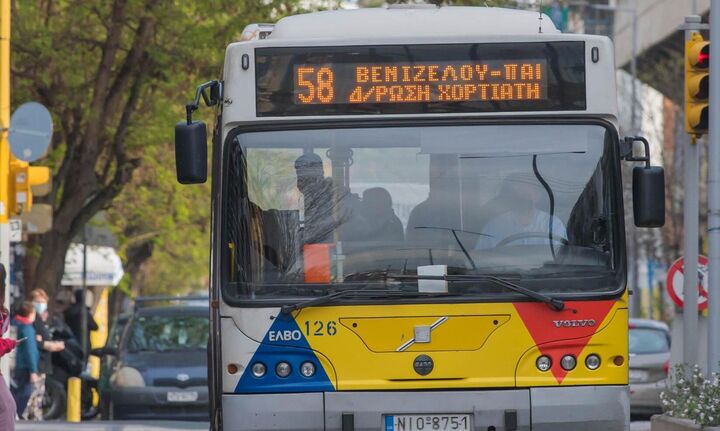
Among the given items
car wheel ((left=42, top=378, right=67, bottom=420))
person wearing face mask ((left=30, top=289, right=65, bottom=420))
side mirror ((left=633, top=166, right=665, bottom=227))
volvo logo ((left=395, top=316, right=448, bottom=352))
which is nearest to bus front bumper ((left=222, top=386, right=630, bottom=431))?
volvo logo ((left=395, top=316, right=448, bottom=352))

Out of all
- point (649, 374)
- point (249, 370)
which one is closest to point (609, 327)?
point (249, 370)

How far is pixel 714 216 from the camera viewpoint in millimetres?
12469

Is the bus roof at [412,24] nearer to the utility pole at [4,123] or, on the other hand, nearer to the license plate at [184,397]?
the utility pole at [4,123]

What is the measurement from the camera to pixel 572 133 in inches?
351

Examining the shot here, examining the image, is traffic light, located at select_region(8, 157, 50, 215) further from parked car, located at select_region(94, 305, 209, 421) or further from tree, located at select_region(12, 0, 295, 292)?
tree, located at select_region(12, 0, 295, 292)

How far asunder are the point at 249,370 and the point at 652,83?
31565 millimetres

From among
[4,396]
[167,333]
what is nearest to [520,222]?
[4,396]

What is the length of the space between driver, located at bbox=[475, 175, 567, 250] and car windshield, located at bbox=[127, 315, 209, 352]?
33.5 ft

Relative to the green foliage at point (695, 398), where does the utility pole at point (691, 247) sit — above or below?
above

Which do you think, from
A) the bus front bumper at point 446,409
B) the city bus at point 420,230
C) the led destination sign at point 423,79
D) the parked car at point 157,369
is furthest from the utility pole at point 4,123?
the bus front bumper at point 446,409

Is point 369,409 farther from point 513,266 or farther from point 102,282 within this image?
point 102,282

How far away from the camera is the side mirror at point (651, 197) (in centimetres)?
877

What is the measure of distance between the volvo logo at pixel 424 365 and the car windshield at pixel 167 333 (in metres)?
10.1

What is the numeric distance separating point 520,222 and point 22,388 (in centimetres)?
1111
